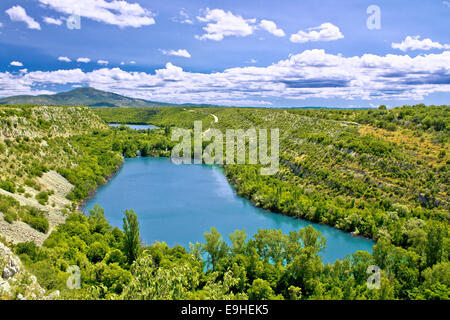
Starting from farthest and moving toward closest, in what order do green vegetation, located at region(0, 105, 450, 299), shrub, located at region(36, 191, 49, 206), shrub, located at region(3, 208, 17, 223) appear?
shrub, located at region(36, 191, 49, 206)
shrub, located at region(3, 208, 17, 223)
green vegetation, located at region(0, 105, 450, 299)

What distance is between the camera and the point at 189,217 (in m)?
47.6

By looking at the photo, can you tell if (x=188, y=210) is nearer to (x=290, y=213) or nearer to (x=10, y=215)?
(x=290, y=213)

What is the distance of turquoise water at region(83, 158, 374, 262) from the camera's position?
131ft

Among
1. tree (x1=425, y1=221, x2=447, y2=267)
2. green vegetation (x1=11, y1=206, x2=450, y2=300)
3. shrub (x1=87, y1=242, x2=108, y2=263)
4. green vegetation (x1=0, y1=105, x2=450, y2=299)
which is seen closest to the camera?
green vegetation (x1=11, y1=206, x2=450, y2=300)

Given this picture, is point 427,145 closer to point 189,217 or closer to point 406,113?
point 406,113

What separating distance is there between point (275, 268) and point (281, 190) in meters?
25.5

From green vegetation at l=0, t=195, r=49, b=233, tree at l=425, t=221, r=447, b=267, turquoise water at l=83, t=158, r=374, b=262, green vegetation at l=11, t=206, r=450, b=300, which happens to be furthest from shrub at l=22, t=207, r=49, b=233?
tree at l=425, t=221, r=447, b=267

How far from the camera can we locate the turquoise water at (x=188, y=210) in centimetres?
4000

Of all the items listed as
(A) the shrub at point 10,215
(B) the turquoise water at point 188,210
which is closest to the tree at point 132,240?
(B) the turquoise water at point 188,210

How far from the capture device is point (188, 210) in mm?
50688

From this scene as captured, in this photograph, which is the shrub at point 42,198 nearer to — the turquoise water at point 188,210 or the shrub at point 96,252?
the turquoise water at point 188,210

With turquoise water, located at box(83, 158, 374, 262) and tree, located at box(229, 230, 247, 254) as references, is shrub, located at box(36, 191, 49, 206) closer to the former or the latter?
turquoise water, located at box(83, 158, 374, 262)

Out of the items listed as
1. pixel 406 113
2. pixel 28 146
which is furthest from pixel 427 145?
pixel 28 146

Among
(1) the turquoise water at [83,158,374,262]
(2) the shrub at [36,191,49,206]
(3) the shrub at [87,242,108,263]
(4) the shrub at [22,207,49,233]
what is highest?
(2) the shrub at [36,191,49,206]
